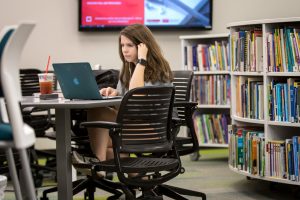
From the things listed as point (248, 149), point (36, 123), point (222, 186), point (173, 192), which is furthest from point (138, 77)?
point (36, 123)

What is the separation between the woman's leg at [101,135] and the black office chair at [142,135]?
532mm

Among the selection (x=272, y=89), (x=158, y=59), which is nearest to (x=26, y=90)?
(x=158, y=59)

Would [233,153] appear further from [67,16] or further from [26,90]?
[67,16]

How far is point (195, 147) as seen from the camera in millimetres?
4023

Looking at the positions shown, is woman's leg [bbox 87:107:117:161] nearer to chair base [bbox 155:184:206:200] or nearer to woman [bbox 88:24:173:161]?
woman [bbox 88:24:173:161]

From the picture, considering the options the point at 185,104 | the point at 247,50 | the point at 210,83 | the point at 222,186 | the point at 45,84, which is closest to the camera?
the point at 45,84

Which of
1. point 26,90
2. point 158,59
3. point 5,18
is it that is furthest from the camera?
point 5,18

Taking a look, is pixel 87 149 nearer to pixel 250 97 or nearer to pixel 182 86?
pixel 182 86

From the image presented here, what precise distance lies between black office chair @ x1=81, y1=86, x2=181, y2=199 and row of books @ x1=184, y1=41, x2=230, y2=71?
2719mm

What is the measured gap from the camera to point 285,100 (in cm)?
411

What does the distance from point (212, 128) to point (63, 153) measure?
2898 millimetres

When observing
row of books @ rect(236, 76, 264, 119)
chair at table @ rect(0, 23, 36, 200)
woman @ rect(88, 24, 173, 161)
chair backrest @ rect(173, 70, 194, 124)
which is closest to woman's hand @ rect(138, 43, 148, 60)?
woman @ rect(88, 24, 173, 161)

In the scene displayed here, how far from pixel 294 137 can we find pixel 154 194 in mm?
1180

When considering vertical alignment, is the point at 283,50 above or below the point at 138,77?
above
